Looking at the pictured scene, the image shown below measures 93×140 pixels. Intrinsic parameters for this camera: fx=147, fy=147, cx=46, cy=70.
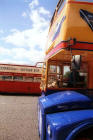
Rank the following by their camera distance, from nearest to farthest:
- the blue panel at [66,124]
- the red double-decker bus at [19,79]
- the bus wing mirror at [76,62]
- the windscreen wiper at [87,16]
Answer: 1. the blue panel at [66,124]
2. the bus wing mirror at [76,62]
3. the windscreen wiper at [87,16]
4. the red double-decker bus at [19,79]

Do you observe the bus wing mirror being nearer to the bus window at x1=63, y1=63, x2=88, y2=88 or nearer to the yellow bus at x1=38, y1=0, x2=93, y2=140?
the yellow bus at x1=38, y1=0, x2=93, y2=140

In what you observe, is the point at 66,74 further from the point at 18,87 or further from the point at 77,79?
the point at 18,87

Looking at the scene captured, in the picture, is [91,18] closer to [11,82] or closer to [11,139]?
[11,139]

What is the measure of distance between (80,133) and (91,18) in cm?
188

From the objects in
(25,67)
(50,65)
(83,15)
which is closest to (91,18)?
(83,15)

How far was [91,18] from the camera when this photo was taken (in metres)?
2.55

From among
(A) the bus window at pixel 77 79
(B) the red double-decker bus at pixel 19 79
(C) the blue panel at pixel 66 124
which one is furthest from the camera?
(B) the red double-decker bus at pixel 19 79

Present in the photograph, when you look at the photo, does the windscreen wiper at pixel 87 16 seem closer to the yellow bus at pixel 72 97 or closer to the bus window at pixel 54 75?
the yellow bus at pixel 72 97

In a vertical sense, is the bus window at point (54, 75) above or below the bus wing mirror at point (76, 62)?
below

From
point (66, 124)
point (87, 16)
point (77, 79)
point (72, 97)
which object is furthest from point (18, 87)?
point (66, 124)

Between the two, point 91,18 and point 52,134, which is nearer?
point 52,134

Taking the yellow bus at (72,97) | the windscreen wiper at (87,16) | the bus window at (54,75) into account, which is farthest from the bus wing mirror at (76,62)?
the bus window at (54,75)

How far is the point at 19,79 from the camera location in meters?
12.3

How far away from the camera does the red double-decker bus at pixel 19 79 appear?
40.3ft
